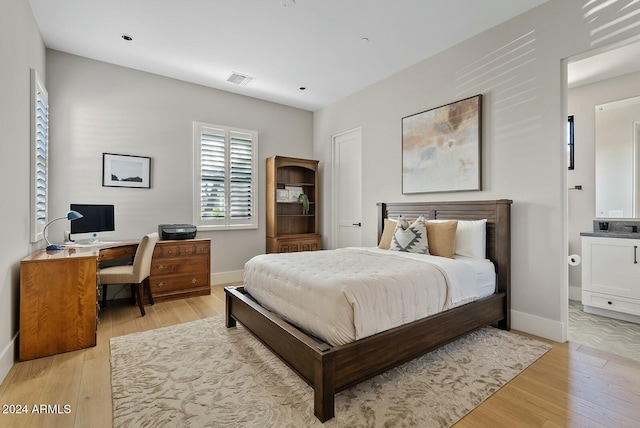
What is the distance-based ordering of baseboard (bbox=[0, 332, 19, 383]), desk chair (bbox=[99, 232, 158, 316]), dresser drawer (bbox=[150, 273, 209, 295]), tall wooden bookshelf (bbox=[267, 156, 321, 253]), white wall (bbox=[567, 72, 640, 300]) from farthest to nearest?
tall wooden bookshelf (bbox=[267, 156, 321, 253]) < dresser drawer (bbox=[150, 273, 209, 295]) < white wall (bbox=[567, 72, 640, 300]) < desk chair (bbox=[99, 232, 158, 316]) < baseboard (bbox=[0, 332, 19, 383])

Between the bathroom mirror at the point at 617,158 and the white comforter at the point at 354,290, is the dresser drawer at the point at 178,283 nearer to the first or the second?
the white comforter at the point at 354,290

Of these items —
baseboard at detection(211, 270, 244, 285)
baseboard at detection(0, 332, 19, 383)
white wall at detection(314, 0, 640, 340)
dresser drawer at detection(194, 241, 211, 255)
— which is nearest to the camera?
baseboard at detection(0, 332, 19, 383)

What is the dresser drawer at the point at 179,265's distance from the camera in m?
3.83

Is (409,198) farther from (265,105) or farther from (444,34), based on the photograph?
(265,105)

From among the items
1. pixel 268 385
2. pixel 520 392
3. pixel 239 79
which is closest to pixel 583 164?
pixel 520 392

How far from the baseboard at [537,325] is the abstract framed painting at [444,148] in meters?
1.33

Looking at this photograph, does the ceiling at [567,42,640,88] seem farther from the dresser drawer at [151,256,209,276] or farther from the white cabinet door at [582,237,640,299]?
the dresser drawer at [151,256,209,276]

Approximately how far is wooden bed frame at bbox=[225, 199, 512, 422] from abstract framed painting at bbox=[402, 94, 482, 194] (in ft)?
1.03

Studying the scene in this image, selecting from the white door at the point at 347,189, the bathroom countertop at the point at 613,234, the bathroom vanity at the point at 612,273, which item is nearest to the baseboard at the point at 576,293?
the bathroom vanity at the point at 612,273

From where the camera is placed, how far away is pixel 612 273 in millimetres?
3254

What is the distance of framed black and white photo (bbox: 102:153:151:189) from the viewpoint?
3.92 meters

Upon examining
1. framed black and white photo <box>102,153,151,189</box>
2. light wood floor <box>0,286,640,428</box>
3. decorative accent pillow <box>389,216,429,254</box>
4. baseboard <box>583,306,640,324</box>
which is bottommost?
light wood floor <box>0,286,640,428</box>

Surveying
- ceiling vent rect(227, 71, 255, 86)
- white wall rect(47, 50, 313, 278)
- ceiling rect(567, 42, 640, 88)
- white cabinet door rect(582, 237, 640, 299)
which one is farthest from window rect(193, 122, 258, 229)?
white cabinet door rect(582, 237, 640, 299)

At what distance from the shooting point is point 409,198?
4020mm
